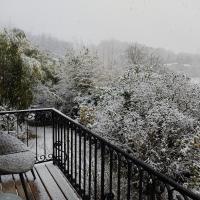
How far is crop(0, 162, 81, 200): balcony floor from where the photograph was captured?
12.7ft

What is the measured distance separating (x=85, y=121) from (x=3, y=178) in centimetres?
672

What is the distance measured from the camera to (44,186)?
13.5 feet

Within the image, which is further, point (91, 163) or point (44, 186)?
point (44, 186)

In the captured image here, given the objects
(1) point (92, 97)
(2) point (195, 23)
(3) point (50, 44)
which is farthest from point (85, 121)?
(3) point (50, 44)

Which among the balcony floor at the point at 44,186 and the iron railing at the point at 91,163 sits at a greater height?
the iron railing at the point at 91,163

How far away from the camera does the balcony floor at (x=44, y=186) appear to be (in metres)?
3.87

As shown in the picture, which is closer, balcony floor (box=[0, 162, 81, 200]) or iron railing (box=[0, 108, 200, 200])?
iron railing (box=[0, 108, 200, 200])

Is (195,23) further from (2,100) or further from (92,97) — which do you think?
(2,100)

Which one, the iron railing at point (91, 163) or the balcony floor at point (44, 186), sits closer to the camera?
the iron railing at point (91, 163)

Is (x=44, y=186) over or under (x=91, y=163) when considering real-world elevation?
under

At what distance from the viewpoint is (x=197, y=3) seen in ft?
57.7

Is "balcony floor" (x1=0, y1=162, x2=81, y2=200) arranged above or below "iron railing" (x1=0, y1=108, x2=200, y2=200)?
below

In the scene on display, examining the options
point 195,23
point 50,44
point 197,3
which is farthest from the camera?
point 50,44

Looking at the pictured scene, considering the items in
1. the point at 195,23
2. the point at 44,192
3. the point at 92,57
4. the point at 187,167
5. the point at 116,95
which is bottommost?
the point at 187,167
